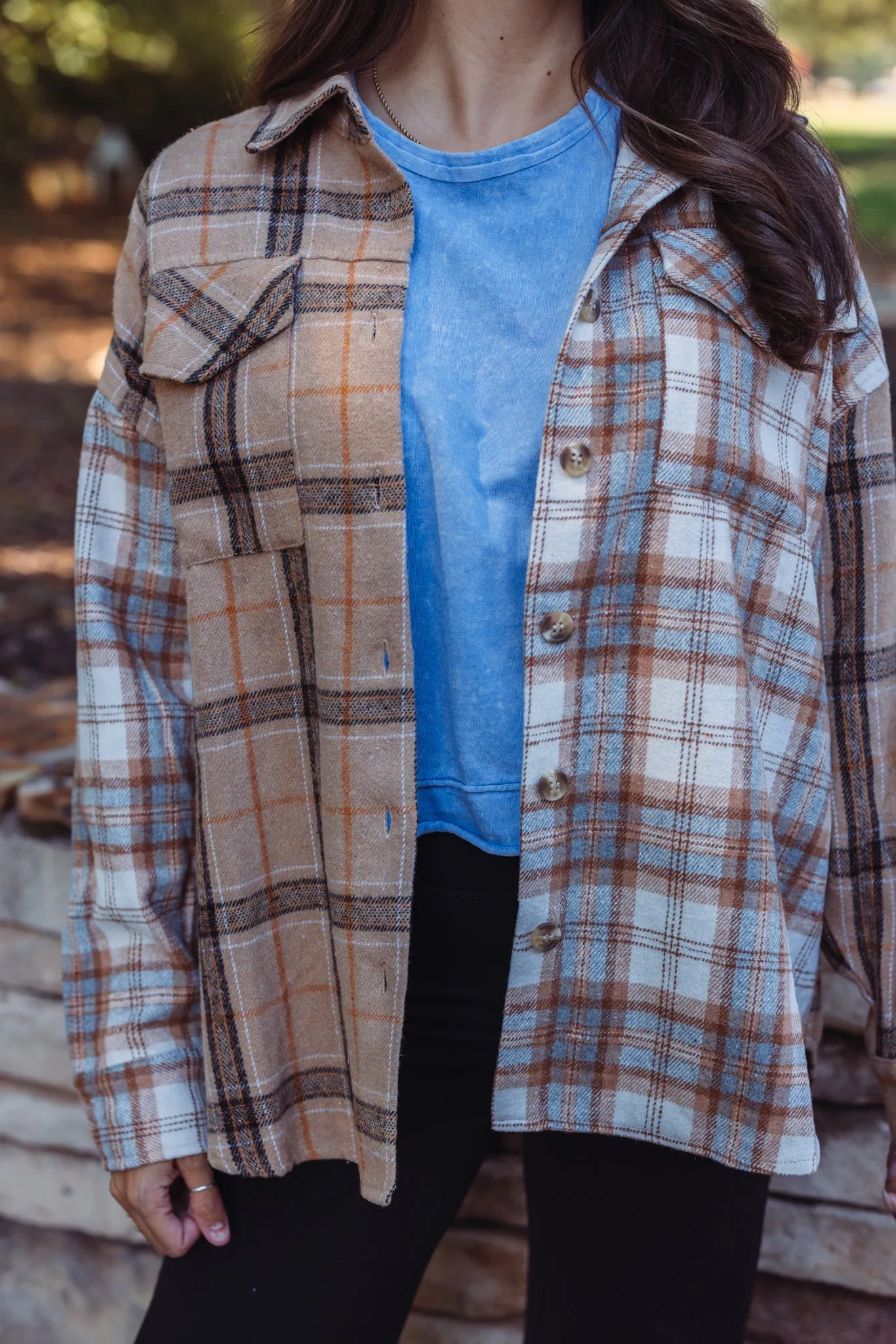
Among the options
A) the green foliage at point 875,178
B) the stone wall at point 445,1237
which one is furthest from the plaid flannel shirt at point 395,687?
the green foliage at point 875,178

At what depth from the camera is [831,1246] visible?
156 centimetres

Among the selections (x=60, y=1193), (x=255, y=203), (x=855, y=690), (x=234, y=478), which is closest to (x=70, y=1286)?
(x=60, y=1193)

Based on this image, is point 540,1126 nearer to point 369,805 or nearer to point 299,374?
point 369,805

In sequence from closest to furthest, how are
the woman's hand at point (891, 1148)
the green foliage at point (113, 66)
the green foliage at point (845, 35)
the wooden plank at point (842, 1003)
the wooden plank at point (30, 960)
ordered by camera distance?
the woman's hand at point (891, 1148) < the wooden plank at point (842, 1003) < the wooden plank at point (30, 960) < the green foliage at point (845, 35) < the green foliage at point (113, 66)

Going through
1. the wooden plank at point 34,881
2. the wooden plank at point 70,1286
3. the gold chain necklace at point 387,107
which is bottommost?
the wooden plank at point 70,1286

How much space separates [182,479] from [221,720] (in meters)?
0.24

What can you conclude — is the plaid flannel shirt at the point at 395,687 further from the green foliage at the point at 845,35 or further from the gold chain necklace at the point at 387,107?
the green foliage at the point at 845,35

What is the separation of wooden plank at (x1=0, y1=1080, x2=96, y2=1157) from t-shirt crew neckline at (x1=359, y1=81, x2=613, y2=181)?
4.69 feet

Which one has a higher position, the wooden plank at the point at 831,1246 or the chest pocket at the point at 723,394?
the chest pocket at the point at 723,394

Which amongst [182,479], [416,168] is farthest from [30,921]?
[416,168]

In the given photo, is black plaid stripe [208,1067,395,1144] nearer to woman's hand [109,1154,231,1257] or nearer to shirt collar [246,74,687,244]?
woman's hand [109,1154,231,1257]

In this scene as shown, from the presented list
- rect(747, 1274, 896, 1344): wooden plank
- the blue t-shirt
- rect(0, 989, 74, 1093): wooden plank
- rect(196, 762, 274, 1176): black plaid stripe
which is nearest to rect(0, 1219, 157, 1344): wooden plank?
rect(0, 989, 74, 1093): wooden plank

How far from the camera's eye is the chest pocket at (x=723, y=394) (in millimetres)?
1043

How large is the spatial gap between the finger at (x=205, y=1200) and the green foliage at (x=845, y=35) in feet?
12.0
